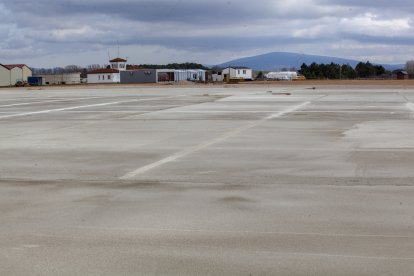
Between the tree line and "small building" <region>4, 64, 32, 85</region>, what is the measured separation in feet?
249

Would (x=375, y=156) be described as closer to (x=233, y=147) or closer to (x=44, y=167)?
(x=233, y=147)

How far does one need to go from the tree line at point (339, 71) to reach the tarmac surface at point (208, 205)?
154878 millimetres

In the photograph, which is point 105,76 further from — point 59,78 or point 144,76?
point 144,76

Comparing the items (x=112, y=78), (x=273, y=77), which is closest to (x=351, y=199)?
(x=112, y=78)

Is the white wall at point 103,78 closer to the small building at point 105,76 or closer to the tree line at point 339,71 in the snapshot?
the small building at point 105,76

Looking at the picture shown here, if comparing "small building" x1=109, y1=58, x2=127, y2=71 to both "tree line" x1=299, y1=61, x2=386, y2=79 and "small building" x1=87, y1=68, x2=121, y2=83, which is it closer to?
"small building" x1=87, y1=68, x2=121, y2=83

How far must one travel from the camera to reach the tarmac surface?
5.83 metres

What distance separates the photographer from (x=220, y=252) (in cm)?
605

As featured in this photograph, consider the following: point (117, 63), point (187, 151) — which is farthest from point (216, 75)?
point (187, 151)

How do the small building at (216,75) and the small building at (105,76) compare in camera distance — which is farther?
the small building at (216,75)

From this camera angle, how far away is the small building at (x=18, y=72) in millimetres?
144125

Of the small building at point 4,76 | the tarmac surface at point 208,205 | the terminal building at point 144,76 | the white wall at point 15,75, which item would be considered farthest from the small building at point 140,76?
the tarmac surface at point 208,205

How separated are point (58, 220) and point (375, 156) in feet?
24.8

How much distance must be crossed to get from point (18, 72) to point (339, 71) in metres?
87.0
